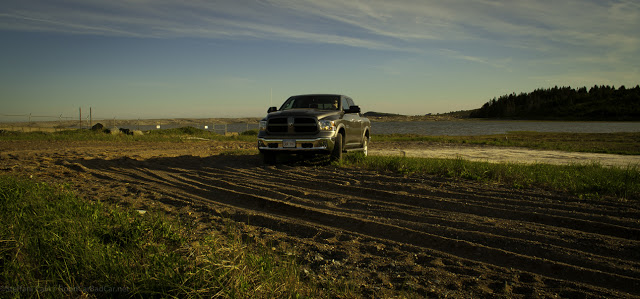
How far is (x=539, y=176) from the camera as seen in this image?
7.32 meters

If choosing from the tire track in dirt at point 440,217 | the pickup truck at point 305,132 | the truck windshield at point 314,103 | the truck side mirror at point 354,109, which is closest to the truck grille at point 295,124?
the pickup truck at point 305,132

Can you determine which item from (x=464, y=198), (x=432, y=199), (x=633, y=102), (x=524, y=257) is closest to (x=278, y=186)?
(x=432, y=199)

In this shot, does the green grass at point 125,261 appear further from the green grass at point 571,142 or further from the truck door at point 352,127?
the green grass at point 571,142

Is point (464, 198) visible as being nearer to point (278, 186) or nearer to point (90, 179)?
point (278, 186)

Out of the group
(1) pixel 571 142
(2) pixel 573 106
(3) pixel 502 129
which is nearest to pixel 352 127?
(1) pixel 571 142

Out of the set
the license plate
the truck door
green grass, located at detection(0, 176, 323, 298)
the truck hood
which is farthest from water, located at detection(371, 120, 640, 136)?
green grass, located at detection(0, 176, 323, 298)

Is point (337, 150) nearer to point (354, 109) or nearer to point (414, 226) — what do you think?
point (354, 109)

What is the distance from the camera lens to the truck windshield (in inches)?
418

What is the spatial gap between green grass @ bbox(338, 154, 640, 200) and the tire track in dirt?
82cm

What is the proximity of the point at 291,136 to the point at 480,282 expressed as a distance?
6.77 m

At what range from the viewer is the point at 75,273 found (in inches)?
113

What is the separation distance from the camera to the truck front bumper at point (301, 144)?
9172mm

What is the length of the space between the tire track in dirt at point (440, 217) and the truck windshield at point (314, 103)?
3.17 metres

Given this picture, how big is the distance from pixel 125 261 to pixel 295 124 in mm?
6651
